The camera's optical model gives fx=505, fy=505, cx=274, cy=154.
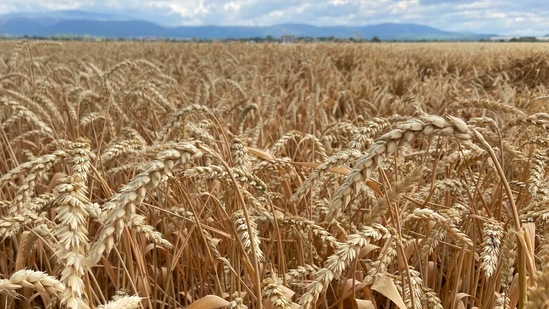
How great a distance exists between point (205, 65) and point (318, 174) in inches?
208

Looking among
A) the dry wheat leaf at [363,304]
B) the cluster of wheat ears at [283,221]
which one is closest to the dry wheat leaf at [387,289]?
the cluster of wheat ears at [283,221]

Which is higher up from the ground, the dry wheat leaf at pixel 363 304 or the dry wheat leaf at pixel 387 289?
the dry wheat leaf at pixel 387 289

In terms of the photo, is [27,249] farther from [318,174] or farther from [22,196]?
[318,174]

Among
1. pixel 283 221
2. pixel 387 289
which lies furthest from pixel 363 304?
pixel 283 221

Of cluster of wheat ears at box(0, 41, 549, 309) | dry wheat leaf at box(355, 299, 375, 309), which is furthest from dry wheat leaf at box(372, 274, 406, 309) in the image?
dry wheat leaf at box(355, 299, 375, 309)

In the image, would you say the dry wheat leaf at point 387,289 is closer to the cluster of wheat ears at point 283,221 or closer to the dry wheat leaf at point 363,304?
the cluster of wheat ears at point 283,221

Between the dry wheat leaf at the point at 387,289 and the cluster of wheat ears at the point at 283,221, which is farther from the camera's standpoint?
the dry wheat leaf at the point at 387,289

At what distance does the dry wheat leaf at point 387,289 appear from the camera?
1131 mm

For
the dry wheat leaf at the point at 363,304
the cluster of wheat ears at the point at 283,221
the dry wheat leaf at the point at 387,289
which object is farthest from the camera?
the dry wheat leaf at the point at 363,304

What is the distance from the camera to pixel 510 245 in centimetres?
105

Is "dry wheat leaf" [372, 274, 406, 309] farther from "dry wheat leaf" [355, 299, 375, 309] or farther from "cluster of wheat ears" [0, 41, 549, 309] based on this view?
"dry wheat leaf" [355, 299, 375, 309]

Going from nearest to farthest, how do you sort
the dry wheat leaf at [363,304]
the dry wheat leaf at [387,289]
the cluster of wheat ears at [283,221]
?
1. the cluster of wheat ears at [283,221]
2. the dry wheat leaf at [387,289]
3. the dry wheat leaf at [363,304]

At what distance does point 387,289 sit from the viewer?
116 centimetres

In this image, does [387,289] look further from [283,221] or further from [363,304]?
[283,221]
